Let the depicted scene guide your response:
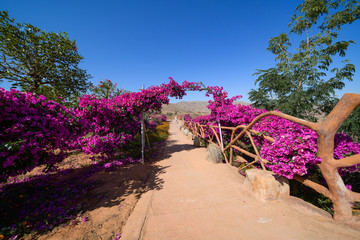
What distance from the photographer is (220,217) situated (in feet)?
7.92

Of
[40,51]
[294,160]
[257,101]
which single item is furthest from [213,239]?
[40,51]

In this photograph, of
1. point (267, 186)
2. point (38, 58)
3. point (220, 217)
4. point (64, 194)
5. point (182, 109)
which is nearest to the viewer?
point (220, 217)

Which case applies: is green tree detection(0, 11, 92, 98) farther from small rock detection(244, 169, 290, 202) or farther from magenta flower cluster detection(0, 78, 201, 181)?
small rock detection(244, 169, 290, 202)

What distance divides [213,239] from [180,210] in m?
0.94

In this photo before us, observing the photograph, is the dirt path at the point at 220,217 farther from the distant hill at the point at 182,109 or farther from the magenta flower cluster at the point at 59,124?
the distant hill at the point at 182,109

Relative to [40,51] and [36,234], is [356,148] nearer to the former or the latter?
[36,234]

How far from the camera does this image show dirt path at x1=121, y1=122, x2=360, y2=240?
6.37 feet

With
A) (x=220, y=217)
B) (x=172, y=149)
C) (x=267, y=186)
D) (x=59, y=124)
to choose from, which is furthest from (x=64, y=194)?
(x=172, y=149)

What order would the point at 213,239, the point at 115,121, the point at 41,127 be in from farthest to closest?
the point at 115,121 → the point at 41,127 → the point at 213,239

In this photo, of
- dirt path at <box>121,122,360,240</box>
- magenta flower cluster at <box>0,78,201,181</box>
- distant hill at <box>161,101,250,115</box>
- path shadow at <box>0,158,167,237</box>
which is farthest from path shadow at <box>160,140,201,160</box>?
distant hill at <box>161,101,250,115</box>

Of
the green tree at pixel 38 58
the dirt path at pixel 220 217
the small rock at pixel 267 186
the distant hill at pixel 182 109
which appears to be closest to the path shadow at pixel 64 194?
the dirt path at pixel 220 217

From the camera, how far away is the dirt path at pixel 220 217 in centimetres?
194

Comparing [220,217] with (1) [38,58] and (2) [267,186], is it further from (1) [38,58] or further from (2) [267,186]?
(1) [38,58]

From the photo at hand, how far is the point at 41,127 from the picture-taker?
2635 millimetres
